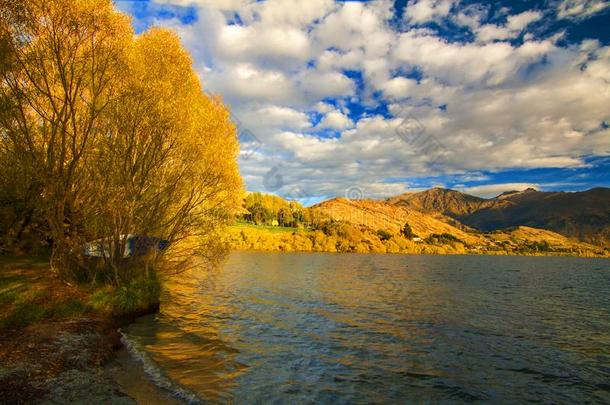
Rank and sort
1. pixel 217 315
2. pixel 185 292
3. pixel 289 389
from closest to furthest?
pixel 289 389 < pixel 217 315 < pixel 185 292

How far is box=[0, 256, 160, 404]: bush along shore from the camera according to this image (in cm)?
1143

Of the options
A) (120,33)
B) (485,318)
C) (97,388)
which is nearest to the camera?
(97,388)

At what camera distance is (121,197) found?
71.0 ft

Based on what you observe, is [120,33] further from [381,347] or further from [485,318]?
[485,318]

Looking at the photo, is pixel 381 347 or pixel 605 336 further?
pixel 605 336

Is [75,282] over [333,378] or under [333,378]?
over

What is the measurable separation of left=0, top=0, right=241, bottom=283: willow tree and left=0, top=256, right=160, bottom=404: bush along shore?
6.07ft

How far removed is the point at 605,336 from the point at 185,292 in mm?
37310

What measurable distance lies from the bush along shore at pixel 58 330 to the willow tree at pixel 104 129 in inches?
72.8

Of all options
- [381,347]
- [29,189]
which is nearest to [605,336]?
[381,347]

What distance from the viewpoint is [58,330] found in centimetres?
1625

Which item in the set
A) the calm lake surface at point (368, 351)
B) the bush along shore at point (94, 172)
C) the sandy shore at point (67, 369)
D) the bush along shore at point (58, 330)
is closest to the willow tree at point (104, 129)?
the bush along shore at point (94, 172)

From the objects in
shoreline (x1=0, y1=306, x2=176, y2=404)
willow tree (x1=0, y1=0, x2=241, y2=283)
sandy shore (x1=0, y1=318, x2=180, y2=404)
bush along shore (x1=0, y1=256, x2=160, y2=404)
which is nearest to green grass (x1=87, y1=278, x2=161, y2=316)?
bush along shore (x1=0, y1=256, x2=160, y2=404)

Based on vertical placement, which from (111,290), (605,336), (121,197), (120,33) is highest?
(120,33)
